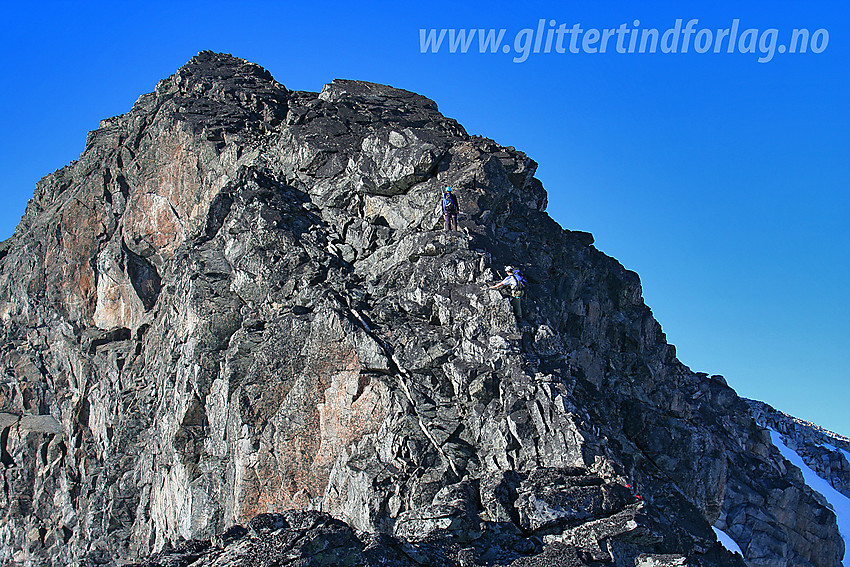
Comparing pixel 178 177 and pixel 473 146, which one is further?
pixel 178 177

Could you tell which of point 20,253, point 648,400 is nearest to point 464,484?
point 648,400

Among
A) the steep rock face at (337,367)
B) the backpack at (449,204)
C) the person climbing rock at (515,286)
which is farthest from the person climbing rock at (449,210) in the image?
the person climbing rock at (515,286)

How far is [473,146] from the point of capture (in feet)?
151

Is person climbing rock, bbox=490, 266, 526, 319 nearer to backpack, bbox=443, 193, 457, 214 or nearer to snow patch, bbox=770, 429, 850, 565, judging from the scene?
backpack, bbox=443, 193, 457, 214

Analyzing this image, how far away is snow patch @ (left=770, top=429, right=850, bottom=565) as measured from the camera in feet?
229

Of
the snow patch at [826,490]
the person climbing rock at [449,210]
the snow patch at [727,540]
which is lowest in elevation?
the snow patch at [727,540]

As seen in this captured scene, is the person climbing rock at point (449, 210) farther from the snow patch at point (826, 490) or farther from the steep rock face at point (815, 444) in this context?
the steep rock face at point (815, 444)

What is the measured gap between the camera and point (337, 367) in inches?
1427

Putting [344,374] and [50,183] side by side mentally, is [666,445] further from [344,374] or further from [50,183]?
[50,183]

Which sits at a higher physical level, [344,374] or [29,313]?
[29,313]

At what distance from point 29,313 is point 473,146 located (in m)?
30.5

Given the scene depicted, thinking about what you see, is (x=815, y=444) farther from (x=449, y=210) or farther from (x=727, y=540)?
(x=449, y=210)

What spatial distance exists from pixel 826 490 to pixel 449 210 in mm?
51631

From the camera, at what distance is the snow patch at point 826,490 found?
6969 cm
